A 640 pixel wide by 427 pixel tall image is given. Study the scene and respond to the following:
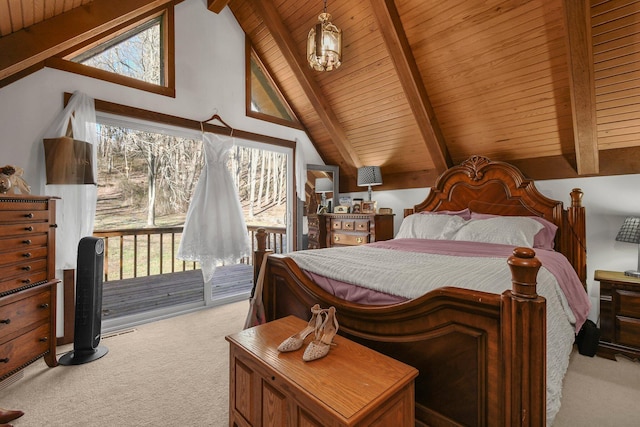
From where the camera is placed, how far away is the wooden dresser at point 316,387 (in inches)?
37.9

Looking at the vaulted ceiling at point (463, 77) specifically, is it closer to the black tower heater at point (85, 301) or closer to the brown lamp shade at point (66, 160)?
the brown lamp shade at point (66, 160)

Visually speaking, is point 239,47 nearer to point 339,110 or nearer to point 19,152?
point 339,110

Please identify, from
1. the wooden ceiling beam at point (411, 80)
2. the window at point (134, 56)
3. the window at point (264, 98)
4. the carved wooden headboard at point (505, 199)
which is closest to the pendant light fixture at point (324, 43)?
the wooden ceiling beam at point (411, 80)

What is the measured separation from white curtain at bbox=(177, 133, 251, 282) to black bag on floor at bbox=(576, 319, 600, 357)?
3220 mm

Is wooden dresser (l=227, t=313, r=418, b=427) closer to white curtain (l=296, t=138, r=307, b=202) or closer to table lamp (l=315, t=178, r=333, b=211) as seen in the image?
white curtain (l=296, t=138, r=307, b=202)

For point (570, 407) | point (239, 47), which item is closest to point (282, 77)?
point (239, 47)

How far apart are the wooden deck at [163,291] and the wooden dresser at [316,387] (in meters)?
2.30

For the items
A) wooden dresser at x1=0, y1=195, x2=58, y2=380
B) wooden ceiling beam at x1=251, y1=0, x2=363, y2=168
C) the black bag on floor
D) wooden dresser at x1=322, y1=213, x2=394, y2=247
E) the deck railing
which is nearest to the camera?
wooden dresser at x1=0, y1=195, x2=58, y2=380

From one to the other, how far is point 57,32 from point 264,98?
2.28m

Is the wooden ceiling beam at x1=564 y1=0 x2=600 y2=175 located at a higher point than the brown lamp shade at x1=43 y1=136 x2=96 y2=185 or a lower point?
higher

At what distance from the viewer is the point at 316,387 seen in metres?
1.04

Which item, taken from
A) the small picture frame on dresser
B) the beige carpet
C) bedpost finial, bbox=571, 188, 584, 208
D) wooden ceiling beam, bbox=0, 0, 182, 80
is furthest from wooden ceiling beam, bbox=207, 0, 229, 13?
bedpost finial, bbox=571, 188, 584, 208

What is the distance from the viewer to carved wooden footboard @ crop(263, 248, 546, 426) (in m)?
0.97

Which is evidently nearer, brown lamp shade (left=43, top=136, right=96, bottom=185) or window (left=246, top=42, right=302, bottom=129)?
brown lamp shade (left=43, top=136, right=96, bottom=185)
